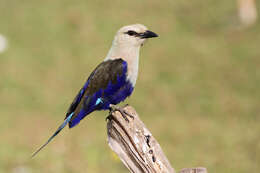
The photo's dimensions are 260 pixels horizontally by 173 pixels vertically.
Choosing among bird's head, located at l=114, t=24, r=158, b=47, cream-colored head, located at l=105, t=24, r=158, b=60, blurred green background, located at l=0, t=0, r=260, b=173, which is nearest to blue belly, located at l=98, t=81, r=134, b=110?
cream-colored head, located at l=105, t=24, r=158, b=60

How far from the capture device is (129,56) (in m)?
4.18

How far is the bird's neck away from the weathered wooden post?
715 millimetres

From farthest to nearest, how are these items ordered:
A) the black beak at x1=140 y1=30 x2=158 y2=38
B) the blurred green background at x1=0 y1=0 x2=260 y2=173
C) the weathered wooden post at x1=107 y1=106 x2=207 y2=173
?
the blurred green background at x1=0 y1=0 x2=260 y2=173
the black beak at x1=140 y1=30 x2=158 y2=38
the weathered wooden post at x1=107 y1=106 x2=207 y2=173

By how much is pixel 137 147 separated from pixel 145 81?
1011cm

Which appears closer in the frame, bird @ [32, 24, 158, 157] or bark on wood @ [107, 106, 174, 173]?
bark on wood @ [107, 106, 174, 173]

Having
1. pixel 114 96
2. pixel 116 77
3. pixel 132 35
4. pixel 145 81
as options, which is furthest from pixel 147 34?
pixel 145 81

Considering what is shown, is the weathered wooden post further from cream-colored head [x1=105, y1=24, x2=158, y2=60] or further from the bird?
cream-colored head [x1=105, y1=24, x2=158, y2=60]

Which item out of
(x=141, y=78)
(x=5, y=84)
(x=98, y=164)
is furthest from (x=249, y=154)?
(x=5, y=84)

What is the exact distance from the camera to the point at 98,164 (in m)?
8.62

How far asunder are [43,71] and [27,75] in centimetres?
54

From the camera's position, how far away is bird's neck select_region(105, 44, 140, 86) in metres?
4.13

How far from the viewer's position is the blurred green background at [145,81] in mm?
9156

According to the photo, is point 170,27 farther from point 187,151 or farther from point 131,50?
point 131,50

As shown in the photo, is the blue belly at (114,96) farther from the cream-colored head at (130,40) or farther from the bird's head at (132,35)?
the bird's head at (132,35)
